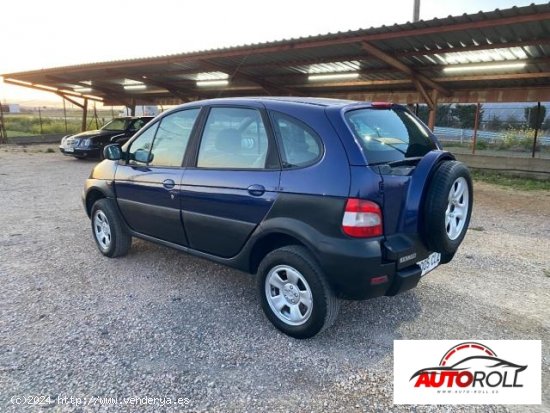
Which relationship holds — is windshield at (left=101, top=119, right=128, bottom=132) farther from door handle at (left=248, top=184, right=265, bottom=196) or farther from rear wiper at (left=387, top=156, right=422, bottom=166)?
rear wiper at (left=387, top=156, right=422, bottom=166)

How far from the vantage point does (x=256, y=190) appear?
296 centimetres

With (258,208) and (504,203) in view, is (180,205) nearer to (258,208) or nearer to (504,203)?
(258,208)

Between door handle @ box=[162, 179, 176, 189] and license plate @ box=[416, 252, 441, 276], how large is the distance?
7.15 feet

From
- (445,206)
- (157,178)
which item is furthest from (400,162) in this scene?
(157,178)

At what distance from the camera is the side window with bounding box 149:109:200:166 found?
3.64 metres

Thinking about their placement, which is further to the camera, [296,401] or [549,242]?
[549,242]

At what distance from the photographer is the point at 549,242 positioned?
522cm

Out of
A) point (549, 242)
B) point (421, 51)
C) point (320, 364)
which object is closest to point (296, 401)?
point (320, 364)

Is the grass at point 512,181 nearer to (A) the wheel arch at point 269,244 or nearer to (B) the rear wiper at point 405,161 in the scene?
(B) the rear wiper at point 405,161

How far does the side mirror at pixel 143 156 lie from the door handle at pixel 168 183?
39 cm

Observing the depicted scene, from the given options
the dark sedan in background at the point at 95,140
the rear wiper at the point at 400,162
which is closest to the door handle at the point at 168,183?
the rear wiper at the point at 400,162

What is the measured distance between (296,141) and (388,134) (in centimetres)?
71

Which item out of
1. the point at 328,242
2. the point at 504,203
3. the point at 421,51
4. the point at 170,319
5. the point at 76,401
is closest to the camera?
the point at 76,401

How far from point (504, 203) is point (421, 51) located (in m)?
3.52
